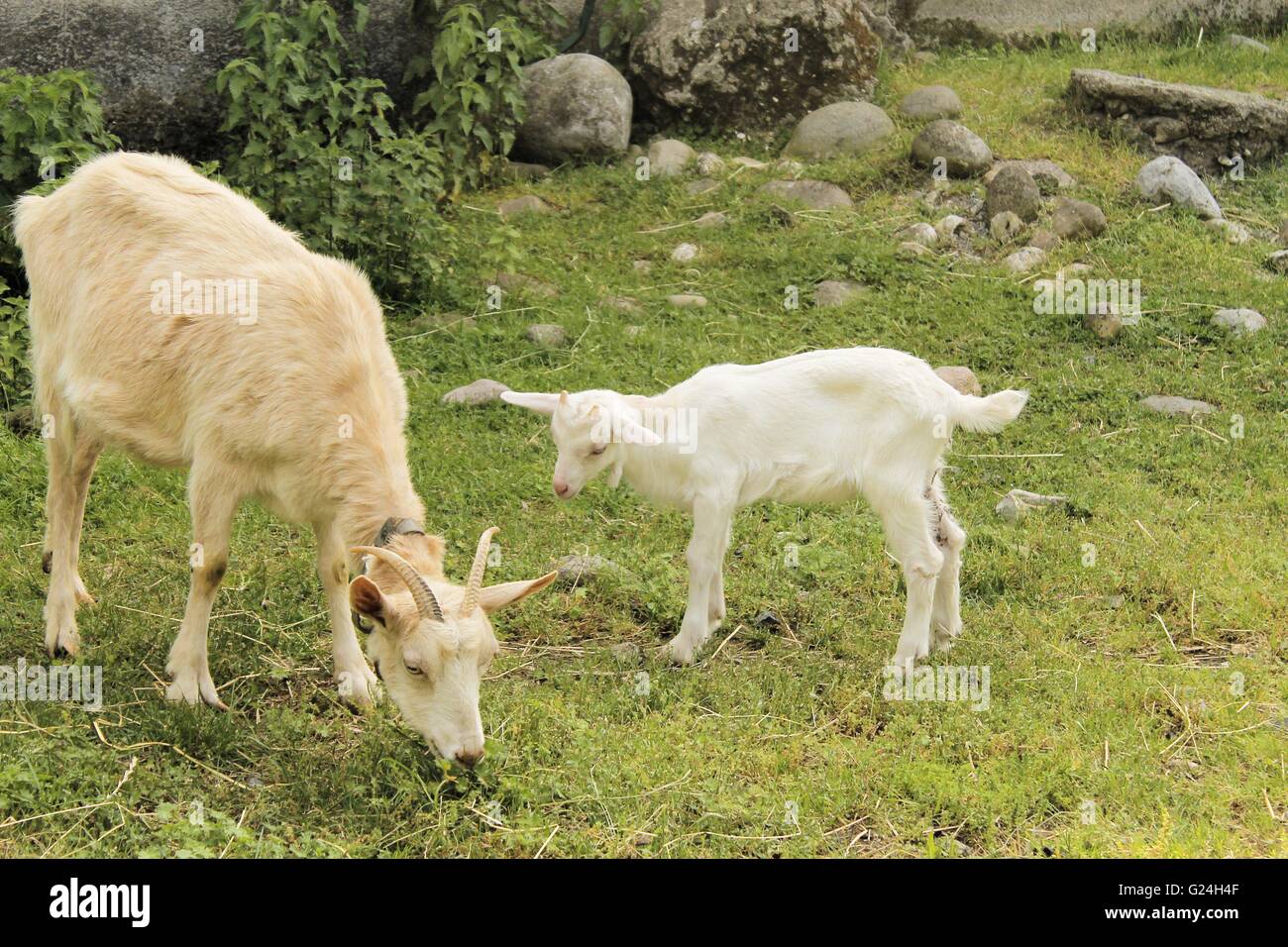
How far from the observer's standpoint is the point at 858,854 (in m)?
5.15

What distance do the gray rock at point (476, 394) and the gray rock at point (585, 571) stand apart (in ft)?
6.47

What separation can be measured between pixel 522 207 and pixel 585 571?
5.51 m

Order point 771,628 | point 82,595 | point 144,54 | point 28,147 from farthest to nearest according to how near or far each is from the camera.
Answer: point 144,54, point 28,147, point 771,628, point 82,595

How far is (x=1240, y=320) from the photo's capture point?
9.98 metres

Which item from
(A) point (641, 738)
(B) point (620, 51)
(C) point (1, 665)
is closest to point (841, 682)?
(A) point (641, 738)

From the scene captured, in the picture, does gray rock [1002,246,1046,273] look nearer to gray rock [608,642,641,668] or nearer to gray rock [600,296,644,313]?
gray rock [600,296,644,313]

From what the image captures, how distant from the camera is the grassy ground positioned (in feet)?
17.2

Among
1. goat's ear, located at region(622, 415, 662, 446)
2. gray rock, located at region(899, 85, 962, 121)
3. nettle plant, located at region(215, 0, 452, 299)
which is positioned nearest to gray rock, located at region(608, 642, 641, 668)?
goat's ear, located at region(622, 415, 662, 446)

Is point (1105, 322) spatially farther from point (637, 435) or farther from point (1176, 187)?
point (637, 435)

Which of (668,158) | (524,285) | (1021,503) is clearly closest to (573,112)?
(668,158)

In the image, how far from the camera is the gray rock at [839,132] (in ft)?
42.5

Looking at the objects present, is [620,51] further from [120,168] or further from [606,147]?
[120,168]

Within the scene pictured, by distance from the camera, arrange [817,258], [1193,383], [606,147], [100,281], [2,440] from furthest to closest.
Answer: [606,147] < [817,258] < [1193,383] < [2,440] < [100,281]

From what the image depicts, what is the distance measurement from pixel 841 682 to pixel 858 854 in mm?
1354
